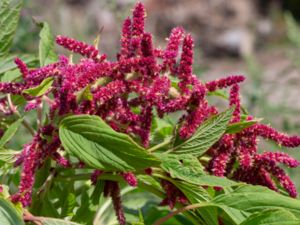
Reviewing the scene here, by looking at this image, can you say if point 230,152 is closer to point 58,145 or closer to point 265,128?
point 265,128

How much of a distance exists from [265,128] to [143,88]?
7.0 inches

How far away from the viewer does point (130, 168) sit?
0.84 m

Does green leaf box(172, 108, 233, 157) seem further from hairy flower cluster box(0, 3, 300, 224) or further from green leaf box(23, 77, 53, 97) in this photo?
green leaf box(23, 77, 53, 97)

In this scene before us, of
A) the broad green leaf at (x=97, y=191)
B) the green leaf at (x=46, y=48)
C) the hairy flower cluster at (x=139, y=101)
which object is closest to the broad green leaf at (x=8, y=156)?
the hairy flower cluster at (x=139, y=101)

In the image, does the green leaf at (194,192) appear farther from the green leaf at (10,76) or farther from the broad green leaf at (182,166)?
the green leaf at (10,76)

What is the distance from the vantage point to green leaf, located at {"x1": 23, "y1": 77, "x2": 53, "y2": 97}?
0.88 metres

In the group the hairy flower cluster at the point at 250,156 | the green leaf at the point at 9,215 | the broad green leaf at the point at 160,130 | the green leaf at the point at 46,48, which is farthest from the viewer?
the green leaf at the point at 46,48

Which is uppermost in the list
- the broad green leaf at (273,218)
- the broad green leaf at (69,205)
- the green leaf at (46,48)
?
the green leaf at (46,48)

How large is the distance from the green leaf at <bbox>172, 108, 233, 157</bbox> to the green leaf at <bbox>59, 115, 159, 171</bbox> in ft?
0.27

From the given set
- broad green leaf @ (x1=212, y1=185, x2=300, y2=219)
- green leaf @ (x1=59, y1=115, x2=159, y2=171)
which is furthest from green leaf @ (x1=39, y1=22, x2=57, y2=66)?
broad green leaf @ (x1=212, y1=185, x2=300, y2=219)

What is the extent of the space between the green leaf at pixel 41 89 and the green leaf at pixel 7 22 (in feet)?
1.01

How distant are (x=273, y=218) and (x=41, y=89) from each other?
0.33 metres

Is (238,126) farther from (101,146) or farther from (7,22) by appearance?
(7,22)

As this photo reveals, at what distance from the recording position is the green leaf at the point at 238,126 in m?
0.89
